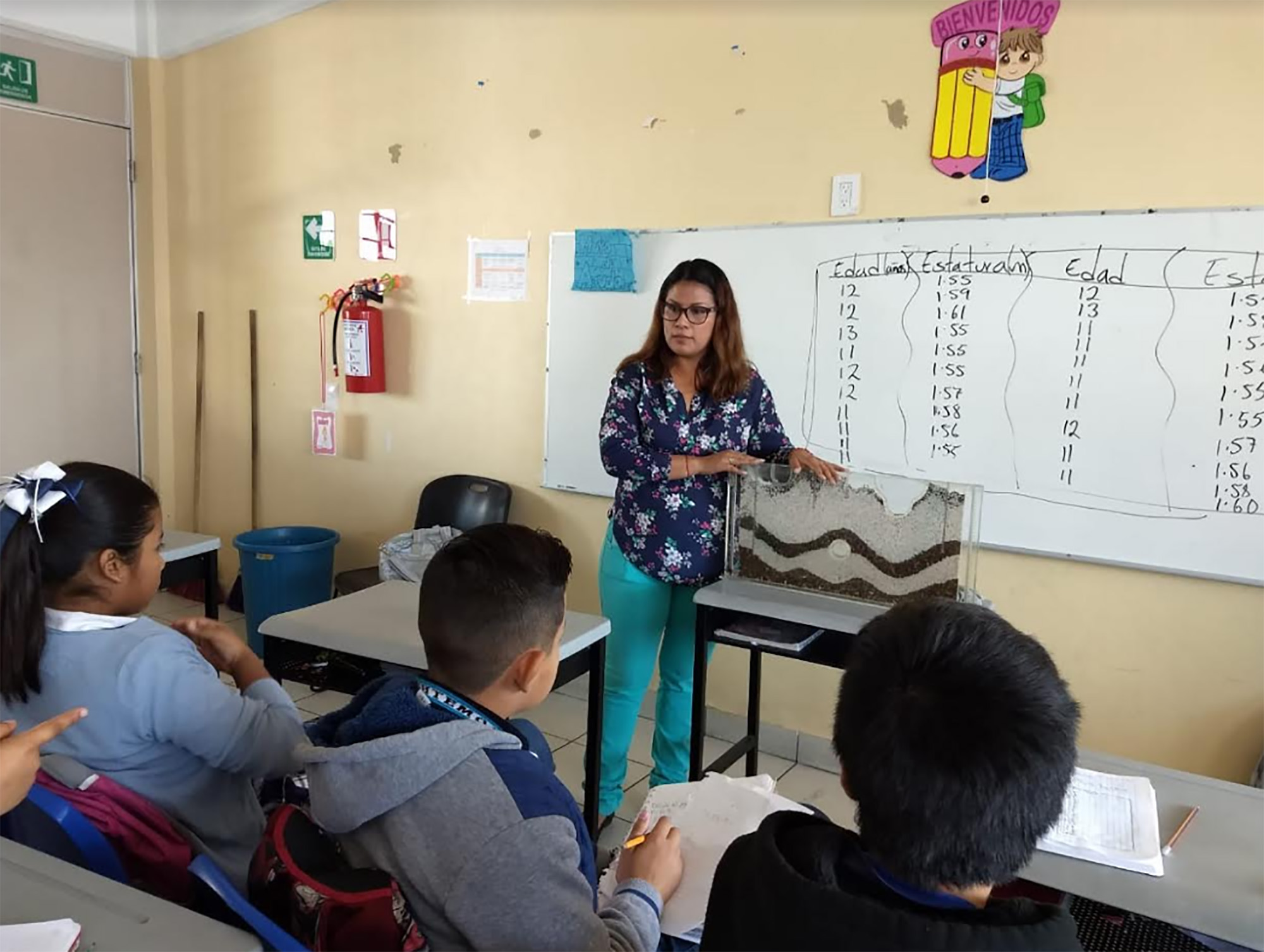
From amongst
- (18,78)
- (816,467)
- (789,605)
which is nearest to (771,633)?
(789,605)

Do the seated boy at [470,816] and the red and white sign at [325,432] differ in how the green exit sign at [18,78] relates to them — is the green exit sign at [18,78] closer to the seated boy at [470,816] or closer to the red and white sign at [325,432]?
the red and white sign at [325,432]

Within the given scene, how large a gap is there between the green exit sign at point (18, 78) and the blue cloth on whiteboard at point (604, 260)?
255 cm

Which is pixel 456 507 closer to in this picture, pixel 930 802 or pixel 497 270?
pixel 497 270

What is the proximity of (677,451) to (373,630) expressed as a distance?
82 cm

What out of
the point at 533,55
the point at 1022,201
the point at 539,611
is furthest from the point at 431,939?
the point at 533,55

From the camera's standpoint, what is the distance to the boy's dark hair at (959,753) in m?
0.81

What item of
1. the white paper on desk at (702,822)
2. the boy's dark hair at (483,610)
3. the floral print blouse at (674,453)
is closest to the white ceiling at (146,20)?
the floral print blouse at (674,453)

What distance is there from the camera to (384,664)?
203 centimetres

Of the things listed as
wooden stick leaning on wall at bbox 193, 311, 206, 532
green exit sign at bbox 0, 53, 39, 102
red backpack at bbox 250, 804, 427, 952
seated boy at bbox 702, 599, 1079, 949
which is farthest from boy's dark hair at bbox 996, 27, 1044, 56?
green exit sign at bbox 0, 53, 39, 102

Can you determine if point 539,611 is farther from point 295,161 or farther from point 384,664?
point 295,161

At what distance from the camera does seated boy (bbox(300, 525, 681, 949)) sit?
0.97m

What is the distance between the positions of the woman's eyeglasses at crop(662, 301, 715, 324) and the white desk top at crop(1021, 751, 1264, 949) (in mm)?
1383

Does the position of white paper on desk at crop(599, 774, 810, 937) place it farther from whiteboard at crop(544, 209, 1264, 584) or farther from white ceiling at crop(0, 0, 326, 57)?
white ceiling at crop(0, 0, 326, 57)

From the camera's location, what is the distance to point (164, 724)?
1.29 m
